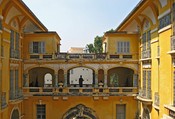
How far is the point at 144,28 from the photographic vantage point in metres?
23.5

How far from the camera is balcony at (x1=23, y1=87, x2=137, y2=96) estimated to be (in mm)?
25656

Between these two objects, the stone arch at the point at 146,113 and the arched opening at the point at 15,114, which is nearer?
the stone arch at the point at 146,113

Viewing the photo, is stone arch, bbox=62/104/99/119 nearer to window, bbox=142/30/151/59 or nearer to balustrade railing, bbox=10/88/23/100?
balustrade railing, bbox=10/88/23/100

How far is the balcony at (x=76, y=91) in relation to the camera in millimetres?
25656

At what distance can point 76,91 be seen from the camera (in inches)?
1021

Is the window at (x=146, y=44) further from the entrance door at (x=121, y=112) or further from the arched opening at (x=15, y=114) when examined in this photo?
the arched opening at (x=15, y=114)

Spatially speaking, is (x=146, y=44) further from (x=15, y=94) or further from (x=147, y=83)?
(x=15, y=94)

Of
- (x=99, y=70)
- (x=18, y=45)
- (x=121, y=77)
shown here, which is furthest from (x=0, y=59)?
(x=121, y=77)

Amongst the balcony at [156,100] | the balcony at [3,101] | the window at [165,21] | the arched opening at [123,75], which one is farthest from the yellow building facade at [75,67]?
the window at [165,21]

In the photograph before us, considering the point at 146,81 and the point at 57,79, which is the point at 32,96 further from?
the point at 146,81

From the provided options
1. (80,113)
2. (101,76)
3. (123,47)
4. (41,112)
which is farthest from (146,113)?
(41,112)

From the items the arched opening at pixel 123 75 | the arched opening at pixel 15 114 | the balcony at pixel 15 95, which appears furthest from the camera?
the arched opening at pixel 123 75

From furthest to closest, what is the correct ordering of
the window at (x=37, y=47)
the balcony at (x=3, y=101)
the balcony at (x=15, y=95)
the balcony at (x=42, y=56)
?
the window at (x=37, y=47)
the balcony at (x=42, y=56)
the balcony at (x=15, y=95)
the balcony at (x=3, y=101)

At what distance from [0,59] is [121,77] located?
51.7 feet
